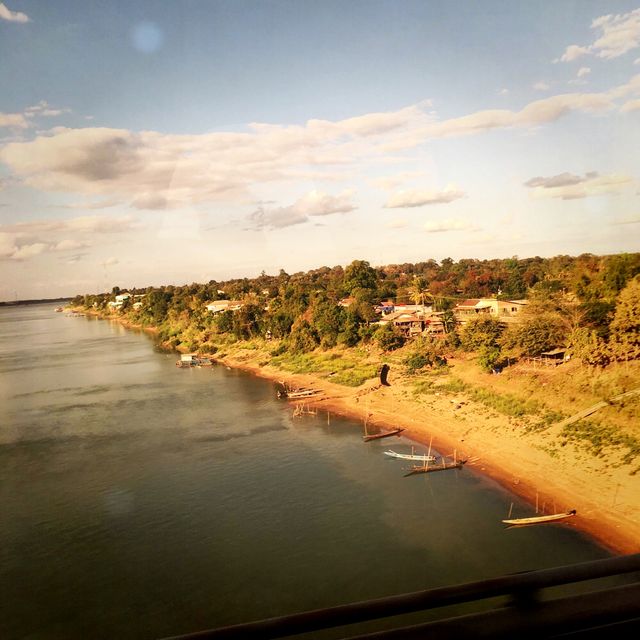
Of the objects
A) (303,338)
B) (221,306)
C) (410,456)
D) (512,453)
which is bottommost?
(410,456)

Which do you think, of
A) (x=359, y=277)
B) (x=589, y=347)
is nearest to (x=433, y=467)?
(x=589, y=347)

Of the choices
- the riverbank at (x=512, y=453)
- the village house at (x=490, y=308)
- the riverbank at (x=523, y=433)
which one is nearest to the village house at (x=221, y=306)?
the riverbank at (x=523, y=433)

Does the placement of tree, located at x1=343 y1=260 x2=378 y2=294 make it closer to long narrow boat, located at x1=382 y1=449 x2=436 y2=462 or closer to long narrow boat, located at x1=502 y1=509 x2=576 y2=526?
long narrow boat, located at x1=382 y1=449 x2=436 y2=462

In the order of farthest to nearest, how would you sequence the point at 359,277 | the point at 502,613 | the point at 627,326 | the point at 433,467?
the point at 359,277, the point at 627,326, the point at 433,467, the point at 502,613

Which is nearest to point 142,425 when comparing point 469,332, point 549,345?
point 469,332

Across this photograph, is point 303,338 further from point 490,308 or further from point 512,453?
point 512,453

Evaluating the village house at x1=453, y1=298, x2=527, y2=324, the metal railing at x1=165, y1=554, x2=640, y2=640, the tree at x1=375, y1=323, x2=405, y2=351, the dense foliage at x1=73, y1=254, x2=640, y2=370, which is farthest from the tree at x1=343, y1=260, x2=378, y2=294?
the metal railing at x1=165, y1=554, x2=640, y2=640

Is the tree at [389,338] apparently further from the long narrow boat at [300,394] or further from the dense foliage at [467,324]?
the long narrow boat at [300,394]
